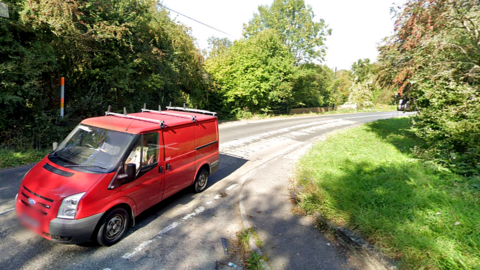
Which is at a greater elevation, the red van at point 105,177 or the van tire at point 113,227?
the red van at point 105,177

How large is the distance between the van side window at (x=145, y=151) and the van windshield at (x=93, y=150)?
152 millimetres

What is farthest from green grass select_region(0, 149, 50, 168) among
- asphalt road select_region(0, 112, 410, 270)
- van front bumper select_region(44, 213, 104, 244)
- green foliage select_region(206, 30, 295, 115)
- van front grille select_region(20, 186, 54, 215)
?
green foliage select_region(206, 30, 295, 115)

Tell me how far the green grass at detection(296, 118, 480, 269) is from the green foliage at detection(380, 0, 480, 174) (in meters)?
0.82

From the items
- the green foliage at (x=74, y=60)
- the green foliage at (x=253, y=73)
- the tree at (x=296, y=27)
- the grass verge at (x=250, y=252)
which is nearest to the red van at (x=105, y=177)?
the grass verge at (x=250, y=252)

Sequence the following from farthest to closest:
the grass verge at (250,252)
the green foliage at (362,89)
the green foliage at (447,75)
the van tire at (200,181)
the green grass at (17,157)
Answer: the green foliage at (362,89), the green grass at (17,157), the green foliage at (447,75), the van tire at (200,181), the grass verge at (250,252)

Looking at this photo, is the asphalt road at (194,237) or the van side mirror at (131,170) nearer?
the asphalt road at (194,237)

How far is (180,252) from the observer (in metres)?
3.84

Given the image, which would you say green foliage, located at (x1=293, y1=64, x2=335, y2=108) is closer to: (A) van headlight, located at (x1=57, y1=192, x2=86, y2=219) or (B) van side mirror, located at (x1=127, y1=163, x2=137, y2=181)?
(B) van side mirror, located at (x1=127, y1=163, x2=137, y2=181)

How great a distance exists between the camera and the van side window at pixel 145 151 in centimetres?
426

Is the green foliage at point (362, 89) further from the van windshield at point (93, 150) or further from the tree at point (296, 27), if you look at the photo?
the van windshield at point (93, 150)

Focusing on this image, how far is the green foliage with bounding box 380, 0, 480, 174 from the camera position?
6547 mm

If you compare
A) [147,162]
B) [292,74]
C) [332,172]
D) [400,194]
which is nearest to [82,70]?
[147,162]

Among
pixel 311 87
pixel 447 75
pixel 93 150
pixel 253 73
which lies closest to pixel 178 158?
pixel 93 150

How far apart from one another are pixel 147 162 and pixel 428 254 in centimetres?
438
